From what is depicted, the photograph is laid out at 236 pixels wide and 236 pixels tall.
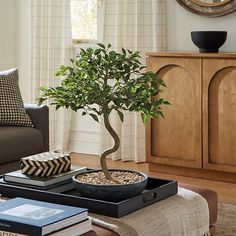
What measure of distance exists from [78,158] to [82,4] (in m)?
1.53

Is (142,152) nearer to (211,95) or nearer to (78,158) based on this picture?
(78,158)

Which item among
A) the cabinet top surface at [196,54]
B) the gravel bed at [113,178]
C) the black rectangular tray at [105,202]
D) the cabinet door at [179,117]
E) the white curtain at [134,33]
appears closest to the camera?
the black rectangular tray at [105,202]

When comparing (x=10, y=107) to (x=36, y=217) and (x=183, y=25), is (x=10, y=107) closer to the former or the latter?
(x=183, y=25)

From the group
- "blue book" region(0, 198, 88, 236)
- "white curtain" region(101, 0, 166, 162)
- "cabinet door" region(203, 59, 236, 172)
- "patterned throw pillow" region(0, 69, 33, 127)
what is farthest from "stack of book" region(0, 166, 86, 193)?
"white curtain" region(101, 0, 166, 162)

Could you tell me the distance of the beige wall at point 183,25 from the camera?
530cm

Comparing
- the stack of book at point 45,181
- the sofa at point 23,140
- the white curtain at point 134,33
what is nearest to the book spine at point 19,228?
the stack of book at point 45,181

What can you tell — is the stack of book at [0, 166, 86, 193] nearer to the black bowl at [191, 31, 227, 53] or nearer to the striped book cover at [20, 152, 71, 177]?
the striped book cover at [20, 152, 71, 177]

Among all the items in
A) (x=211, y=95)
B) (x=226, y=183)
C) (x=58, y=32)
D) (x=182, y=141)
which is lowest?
(x=226, y=183)

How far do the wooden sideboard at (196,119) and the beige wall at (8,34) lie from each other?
1865 millimetres

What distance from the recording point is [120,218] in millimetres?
2371

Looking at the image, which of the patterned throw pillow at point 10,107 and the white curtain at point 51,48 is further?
the white curtain at point 51,48

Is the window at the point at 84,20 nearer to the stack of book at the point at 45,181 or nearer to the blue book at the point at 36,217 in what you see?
the stack of book at the point at 45,181

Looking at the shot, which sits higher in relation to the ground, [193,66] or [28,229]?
[193,66]

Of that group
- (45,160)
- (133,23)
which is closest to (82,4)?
(133,23)
